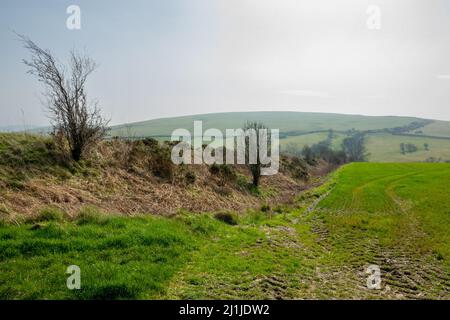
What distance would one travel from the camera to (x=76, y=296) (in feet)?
21.5

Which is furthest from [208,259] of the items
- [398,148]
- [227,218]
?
[398,148]

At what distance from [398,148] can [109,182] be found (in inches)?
5547

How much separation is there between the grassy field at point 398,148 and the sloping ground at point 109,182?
110 m

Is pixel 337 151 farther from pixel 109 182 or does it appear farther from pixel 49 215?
pixel 49 215

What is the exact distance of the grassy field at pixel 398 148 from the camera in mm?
118562

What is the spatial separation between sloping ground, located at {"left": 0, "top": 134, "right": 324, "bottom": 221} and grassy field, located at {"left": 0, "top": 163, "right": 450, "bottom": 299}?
2174 millimetres

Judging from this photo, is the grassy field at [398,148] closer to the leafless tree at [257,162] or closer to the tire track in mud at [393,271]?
the leafless tree at [257,162]

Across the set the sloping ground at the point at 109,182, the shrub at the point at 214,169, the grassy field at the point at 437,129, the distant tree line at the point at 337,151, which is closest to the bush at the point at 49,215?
the sloping ground at the point at 109,182

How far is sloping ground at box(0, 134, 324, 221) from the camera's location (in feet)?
41.9

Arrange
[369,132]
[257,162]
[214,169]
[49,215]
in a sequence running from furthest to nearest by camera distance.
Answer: [369,132] → [257,162] → [214,169] → [49,215]

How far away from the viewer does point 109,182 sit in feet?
56.6

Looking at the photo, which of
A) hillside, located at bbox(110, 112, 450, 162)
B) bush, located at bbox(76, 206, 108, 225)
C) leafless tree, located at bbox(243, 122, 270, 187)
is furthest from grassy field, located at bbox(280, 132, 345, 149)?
bush, located at bbox(76, 206, 108, 225)

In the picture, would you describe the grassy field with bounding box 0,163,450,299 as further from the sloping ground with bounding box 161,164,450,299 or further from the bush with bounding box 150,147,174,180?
the bush with bounding box 150,147,174,180
